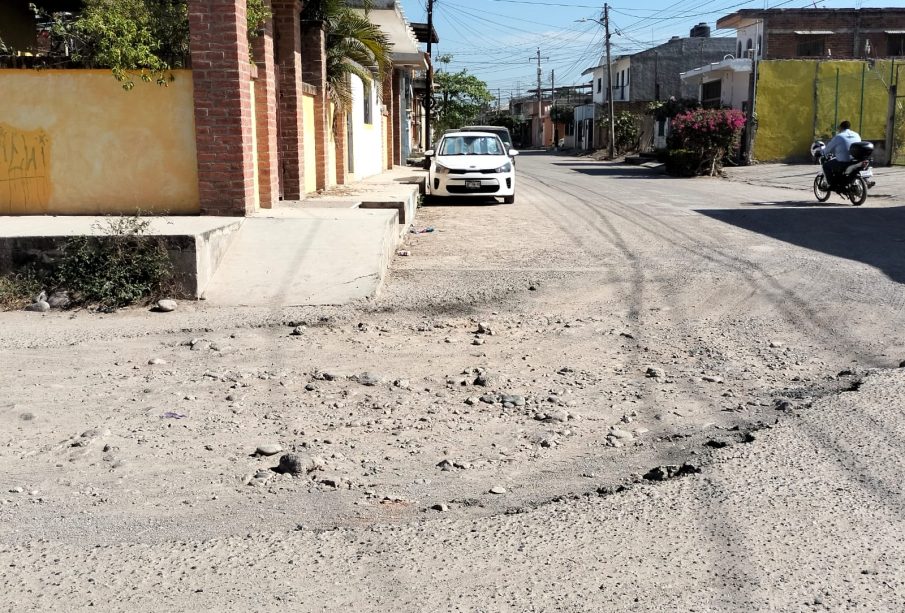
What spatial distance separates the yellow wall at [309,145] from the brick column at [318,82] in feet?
0.35

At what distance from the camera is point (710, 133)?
96.6 ft

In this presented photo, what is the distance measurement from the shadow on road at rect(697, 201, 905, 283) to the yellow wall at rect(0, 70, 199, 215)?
767 centimetres

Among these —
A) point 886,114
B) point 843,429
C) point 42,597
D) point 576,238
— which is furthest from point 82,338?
point 886,114

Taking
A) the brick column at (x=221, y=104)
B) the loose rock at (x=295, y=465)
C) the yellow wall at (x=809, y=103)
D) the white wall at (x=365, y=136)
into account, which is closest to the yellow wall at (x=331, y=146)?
the white wall at (x=365, y=136)

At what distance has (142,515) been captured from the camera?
365 centimetres

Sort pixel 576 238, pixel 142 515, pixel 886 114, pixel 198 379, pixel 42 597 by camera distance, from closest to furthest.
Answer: pixel 42 597, pixel 142 515, pixel 198 379, pixel 576 238, pixel 886 114

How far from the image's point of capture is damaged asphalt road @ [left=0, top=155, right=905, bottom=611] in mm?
3100

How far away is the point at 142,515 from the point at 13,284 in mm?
5082

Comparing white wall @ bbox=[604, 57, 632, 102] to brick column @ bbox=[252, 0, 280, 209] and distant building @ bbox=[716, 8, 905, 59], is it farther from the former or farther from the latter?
brick column @ bbox=[252, 0, 280, 209]

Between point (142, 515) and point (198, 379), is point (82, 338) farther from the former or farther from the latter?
point (142, 515)

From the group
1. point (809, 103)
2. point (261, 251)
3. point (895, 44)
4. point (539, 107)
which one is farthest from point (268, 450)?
point (539, 107)

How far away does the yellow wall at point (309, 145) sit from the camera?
1453 cm

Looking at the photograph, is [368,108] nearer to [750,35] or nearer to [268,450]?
[268,450]

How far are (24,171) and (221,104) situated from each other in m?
2.35
